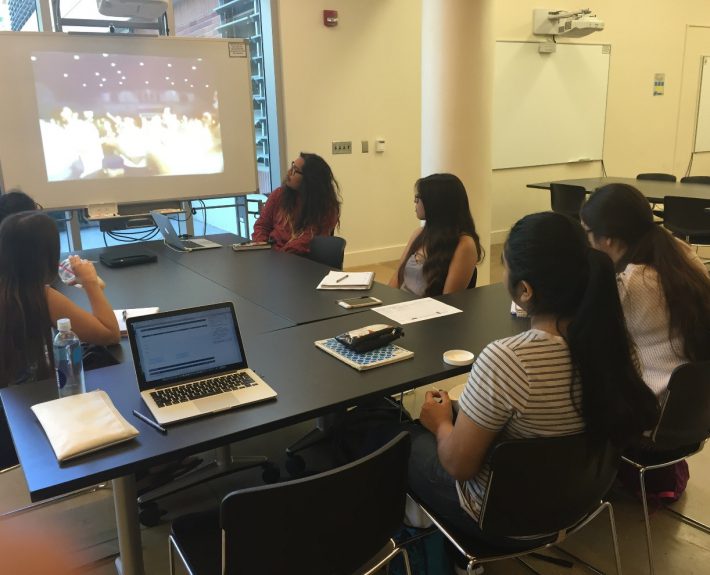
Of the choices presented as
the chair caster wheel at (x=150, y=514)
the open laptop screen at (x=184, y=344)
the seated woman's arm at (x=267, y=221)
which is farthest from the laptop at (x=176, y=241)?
the open laptop screen at (x=184, y=344)

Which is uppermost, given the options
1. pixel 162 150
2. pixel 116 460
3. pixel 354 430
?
pixel 162 150

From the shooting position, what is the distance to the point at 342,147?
5617 mm

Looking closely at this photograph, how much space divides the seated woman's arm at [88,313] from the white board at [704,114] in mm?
8261

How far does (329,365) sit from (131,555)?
0.71m

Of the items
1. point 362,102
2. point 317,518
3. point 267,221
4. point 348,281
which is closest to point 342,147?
point 362,102

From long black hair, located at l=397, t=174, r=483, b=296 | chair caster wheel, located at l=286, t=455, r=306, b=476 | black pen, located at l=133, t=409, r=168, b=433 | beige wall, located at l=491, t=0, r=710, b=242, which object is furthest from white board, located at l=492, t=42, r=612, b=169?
black pen, located at l=133, t=409, r=168, b=433

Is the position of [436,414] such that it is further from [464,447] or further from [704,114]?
[704,114]

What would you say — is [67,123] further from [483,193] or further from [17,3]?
[483,193]

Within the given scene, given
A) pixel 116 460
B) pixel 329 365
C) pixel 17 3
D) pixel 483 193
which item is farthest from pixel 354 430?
pixel 17 3

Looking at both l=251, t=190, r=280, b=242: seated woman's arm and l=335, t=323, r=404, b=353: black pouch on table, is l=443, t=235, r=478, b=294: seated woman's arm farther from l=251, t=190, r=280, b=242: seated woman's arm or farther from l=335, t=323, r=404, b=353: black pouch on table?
l=251, t=190, r=280, b=242: seated woman's arm

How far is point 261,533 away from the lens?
116cm

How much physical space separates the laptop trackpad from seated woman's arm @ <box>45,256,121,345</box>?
1.99ft

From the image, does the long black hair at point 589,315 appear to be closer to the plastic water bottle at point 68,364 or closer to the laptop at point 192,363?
the laptop at point 192,363

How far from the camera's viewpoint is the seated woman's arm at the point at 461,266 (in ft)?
8.80
